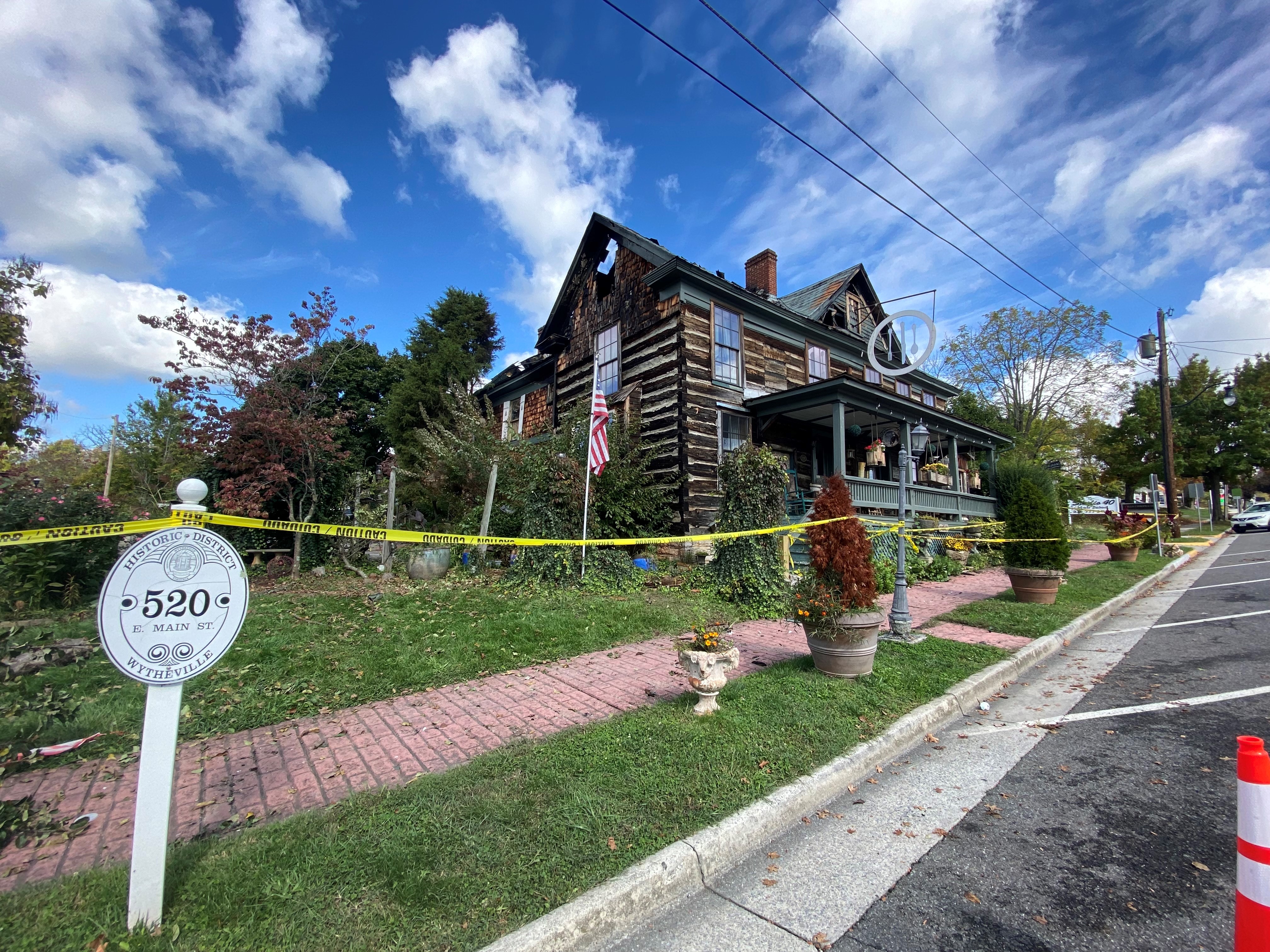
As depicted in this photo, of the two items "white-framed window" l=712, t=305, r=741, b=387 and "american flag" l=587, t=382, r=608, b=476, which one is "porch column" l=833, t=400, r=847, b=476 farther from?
"american flag" l=587, t=382, r=608, b=476

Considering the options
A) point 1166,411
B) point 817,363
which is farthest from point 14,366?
point 1166,411

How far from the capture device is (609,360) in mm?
15320

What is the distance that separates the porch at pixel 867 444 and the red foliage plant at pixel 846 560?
6.52 m

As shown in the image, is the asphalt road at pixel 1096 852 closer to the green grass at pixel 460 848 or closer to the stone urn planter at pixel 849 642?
the green grass at pixel 460 848

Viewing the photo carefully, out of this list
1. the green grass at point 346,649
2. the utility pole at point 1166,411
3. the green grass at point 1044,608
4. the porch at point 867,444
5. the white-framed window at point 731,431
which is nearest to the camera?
the green grass at point 346,649

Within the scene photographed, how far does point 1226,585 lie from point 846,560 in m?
12.6

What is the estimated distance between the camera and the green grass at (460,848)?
7.02ft

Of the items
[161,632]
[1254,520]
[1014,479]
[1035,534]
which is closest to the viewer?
[161,632]

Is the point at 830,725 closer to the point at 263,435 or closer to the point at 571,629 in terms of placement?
the point at 571,629

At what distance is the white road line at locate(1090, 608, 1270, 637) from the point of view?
7.86 metres

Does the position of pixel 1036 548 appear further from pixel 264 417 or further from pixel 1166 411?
pixel 1166 411

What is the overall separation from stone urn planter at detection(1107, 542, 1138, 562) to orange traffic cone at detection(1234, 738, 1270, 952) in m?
17.8

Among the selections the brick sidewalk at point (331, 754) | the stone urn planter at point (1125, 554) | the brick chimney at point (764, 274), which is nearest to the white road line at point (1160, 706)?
the brick sidewalk at point (331, 754)

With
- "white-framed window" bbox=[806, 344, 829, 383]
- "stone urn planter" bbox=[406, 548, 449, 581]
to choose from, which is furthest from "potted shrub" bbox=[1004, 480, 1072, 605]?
"stone urn planter" bbox=[406, 548, 449, 581]
